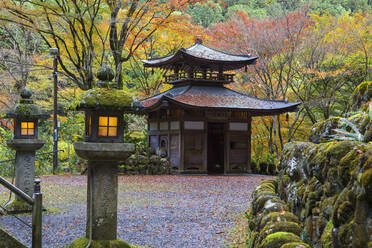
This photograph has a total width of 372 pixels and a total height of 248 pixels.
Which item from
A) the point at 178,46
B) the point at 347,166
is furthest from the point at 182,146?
the point at 347,166

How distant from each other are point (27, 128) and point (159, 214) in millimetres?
3712

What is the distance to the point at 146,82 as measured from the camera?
85.6ft

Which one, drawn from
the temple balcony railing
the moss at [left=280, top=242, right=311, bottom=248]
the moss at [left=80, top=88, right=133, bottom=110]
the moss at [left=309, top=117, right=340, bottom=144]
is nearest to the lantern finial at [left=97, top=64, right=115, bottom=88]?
the moss at [left=80, top=88, right=133, bottom=110]

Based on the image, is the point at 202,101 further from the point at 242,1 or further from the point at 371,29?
the point at 242,1

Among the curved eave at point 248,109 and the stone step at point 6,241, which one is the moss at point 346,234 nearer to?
the stone step at point 6,241

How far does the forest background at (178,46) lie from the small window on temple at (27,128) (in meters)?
6.16

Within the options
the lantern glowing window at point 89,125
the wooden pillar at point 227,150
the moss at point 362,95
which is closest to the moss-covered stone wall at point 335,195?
the moss at point 362,95

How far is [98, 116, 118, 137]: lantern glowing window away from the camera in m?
5.34

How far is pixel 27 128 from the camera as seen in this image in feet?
29.6

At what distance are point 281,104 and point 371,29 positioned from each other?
597cm

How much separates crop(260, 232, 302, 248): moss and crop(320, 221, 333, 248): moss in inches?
16.3

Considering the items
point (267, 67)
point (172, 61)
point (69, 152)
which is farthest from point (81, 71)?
point (267, 67)

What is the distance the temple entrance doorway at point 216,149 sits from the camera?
21.2 m

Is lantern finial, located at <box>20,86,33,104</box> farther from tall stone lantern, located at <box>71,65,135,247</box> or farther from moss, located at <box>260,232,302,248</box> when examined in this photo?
moss, located at <box>260,232,302,248</box>
